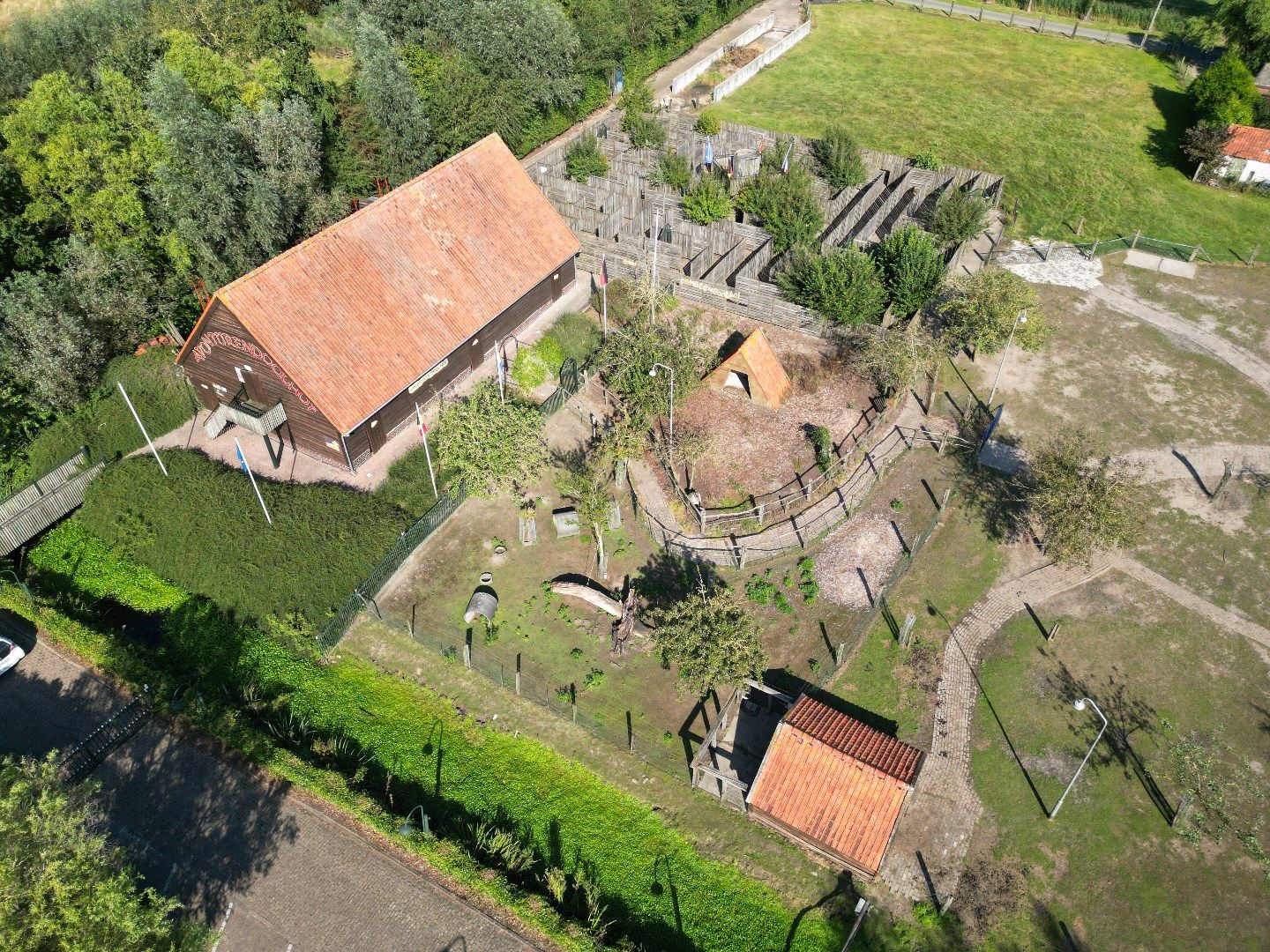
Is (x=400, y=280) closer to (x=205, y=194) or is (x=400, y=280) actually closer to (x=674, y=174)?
(x=205, y=194)

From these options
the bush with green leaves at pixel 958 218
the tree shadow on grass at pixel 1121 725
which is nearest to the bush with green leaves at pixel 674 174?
the bush with green leaves at pixel 958 218

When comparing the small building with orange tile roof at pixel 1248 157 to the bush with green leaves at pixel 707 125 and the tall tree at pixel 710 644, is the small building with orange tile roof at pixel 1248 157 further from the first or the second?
the tall tree at pixel 710 644

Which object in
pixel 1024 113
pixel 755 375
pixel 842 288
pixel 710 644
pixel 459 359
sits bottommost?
pixel 755 375

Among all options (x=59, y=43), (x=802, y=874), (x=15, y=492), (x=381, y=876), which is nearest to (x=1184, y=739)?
(x=802, y=874)

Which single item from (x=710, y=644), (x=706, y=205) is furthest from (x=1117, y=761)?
(x=706, y=205)

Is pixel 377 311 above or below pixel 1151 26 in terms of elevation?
below

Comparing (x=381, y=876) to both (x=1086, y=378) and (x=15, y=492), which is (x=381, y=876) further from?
(x=1086, y=378)
